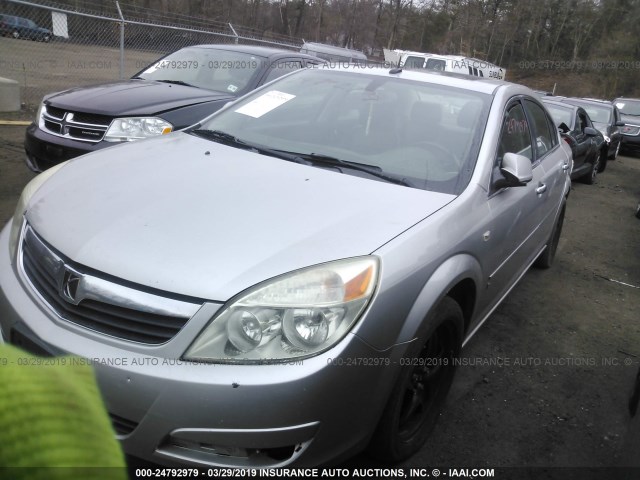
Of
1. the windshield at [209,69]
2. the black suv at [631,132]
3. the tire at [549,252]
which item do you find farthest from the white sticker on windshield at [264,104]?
the black suv at [631,132]

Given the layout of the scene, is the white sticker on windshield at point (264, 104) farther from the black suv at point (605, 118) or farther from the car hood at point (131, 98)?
the black suv at point (605, 118)

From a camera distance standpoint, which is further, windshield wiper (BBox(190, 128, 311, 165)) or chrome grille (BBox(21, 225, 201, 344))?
windshield wiper (BBox(190, 128, 311, 165))

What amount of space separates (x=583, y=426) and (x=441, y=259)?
1442 mm

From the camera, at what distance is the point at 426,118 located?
314cm

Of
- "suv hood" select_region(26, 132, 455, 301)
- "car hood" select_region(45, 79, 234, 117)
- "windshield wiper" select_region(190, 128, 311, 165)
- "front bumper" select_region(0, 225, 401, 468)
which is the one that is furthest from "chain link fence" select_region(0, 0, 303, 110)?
"front bumper" select_region(0, 225, 401, 468)

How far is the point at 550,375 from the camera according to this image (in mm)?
3398

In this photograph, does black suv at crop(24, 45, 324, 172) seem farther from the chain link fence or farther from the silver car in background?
the chain link fence

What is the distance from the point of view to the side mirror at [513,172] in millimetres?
2846

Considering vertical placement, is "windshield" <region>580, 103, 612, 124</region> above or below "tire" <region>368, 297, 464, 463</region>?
above

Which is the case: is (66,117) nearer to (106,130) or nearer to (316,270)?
(106,130)

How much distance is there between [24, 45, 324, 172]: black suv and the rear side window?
3.03m

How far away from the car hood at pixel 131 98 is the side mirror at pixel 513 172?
3.35 metres

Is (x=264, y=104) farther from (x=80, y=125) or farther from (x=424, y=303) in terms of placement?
(x=80, y=125)

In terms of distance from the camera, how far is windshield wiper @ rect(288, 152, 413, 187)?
8.87ft
